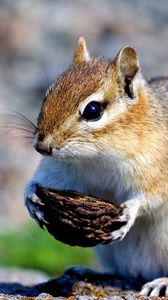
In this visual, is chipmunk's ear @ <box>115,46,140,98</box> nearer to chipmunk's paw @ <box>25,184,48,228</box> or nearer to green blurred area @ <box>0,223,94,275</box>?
chipmunk's paw @ <box>25,184,48,228</box>

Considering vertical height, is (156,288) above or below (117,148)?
below

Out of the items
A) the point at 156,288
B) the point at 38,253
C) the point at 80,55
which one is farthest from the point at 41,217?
the point at 38,253

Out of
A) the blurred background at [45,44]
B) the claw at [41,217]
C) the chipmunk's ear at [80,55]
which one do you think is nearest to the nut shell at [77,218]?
the claw at [41,217]

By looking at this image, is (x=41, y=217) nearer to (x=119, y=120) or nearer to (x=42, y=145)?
(x=42, y=145)

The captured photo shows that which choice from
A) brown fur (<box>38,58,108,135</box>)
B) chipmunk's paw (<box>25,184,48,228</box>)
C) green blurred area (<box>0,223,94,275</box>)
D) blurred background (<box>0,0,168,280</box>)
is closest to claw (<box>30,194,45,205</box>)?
chipmunk's paw (<box>25,184,48,228</box>)

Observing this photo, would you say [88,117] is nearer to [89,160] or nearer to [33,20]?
[89,160]

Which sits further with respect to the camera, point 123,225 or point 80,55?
point 80,55

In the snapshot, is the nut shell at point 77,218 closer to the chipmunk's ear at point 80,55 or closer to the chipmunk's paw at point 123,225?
the chipmunk's paw at point 123,225
